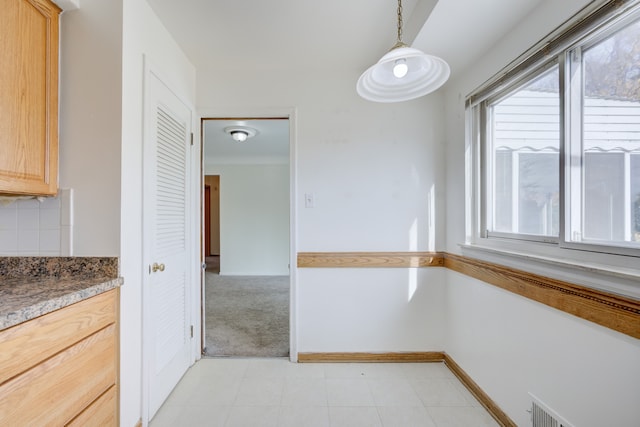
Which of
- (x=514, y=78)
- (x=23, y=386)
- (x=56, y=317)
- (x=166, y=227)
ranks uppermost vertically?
(x=514, y=78)

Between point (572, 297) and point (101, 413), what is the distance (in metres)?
2.04

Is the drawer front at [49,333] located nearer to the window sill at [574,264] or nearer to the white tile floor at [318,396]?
the white tile floor at [318,396]

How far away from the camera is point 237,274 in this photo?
576cm

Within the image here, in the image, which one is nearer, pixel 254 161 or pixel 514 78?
pixel 514 78

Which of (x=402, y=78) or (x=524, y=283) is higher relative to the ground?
(x=402, y=78)

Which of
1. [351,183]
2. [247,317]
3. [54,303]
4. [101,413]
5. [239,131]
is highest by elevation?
[239,131]

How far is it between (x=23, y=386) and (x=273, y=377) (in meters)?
1.46

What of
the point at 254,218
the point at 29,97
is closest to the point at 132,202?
the point at 29,97

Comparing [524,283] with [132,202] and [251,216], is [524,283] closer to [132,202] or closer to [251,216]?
[132,202]

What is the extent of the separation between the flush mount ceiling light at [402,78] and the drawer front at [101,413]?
5.78 ft

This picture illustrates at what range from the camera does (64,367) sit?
1067mm

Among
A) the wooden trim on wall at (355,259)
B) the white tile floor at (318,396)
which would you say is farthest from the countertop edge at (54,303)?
the wooden trim on wall at (355,259)

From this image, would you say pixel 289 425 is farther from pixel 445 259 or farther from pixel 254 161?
pixel 254 161

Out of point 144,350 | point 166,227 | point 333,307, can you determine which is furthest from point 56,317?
point 333,307
